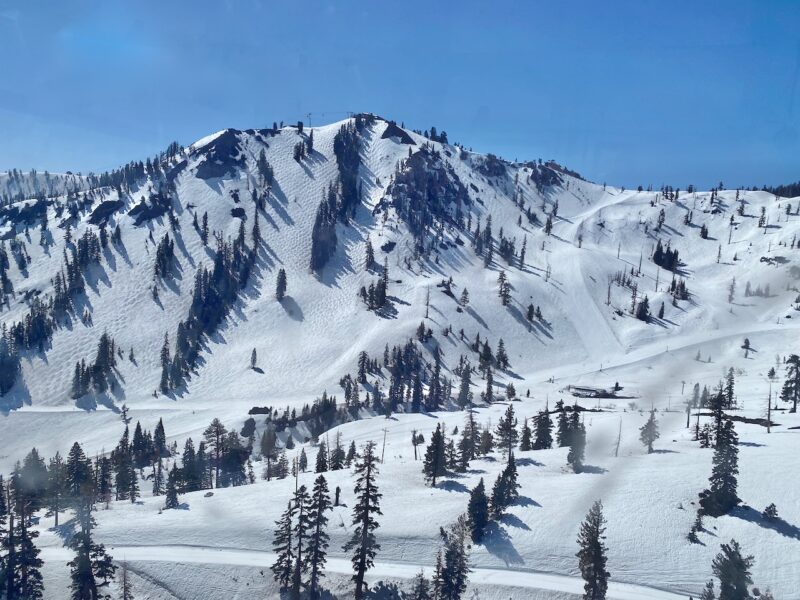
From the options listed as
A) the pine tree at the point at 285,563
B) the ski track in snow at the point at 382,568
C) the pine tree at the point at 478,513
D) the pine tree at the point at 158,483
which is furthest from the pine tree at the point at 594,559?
the pine tree at the point at 158,483

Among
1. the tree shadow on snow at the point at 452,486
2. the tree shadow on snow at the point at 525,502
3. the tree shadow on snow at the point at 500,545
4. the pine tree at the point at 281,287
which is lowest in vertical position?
the tree shadow on snow at the point at 500,545

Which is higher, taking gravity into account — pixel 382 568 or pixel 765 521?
pixel 765 521

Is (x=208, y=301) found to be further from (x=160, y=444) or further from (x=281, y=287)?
(x=160, y=444)

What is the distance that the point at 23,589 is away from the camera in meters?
34.8

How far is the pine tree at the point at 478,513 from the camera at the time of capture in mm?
44469

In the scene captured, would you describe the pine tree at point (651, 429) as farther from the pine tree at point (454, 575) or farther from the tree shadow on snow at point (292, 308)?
the tree shadow on snow at point (292, 308)

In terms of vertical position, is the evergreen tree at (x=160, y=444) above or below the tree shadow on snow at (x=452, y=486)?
below

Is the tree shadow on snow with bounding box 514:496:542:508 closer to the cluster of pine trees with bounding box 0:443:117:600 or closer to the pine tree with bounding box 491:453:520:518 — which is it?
the pine tree with bounding box 491:453:520:518

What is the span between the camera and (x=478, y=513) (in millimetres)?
44812

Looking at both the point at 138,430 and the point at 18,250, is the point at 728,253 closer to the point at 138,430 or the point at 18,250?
the point at 138,430

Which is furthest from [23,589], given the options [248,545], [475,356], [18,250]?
[18,250]

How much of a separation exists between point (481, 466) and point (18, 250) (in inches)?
8147

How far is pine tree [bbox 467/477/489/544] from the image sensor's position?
4447 centimetres

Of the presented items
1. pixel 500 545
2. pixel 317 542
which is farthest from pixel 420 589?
pixel 500 545
